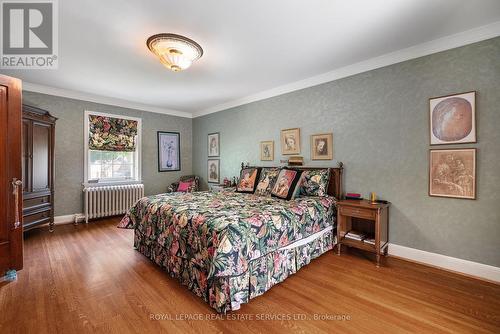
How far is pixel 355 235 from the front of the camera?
281 centimetres

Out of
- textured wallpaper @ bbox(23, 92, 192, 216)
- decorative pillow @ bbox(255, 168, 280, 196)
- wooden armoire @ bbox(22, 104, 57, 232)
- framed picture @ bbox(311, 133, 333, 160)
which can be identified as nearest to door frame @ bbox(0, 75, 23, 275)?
wooden armoire @ bbox(22, 104, 57, 232)

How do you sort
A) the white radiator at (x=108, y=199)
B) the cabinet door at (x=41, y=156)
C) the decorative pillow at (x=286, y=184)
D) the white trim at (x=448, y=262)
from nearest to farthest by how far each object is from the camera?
the white trim at (x=448, y=262) < the decorative pillow at (x=286, y=184) < the cabinet door at (x=41, y=156) < the white radiator at (x=108, y=199)

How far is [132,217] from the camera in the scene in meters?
2.92

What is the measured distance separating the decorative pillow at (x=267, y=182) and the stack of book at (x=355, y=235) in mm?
1199

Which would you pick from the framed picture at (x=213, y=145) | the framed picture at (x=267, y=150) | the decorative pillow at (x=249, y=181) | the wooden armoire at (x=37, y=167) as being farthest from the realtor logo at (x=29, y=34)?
the framed picture at (x=267, y=150)

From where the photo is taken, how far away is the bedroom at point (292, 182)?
179cm

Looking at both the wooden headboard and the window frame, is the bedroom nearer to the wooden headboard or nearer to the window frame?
the wooden headboard

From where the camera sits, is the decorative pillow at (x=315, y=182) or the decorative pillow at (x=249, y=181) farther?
the decorative pillow at (x=249, y=181)

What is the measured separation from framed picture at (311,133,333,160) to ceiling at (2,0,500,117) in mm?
991

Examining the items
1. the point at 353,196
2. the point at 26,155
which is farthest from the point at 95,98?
the point at 353,196

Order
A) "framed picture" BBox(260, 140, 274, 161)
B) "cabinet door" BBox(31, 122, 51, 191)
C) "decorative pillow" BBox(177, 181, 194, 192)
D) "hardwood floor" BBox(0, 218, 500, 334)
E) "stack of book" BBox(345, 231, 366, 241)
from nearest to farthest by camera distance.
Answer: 1. "hardwood floor" BBox(0, 218, 500, 334)
2. "stack of book" BBox(345, 231, 366, 241)
3. "cabinet door" BBox(31, 122, 51, 191)
4. "framed picture" BBox(260, 140, 274, 161)
5. "decorative pillow" BBox(177, 181, 194, 192)

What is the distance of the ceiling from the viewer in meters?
1.94

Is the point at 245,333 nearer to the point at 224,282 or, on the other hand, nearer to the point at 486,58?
the point at 224,282

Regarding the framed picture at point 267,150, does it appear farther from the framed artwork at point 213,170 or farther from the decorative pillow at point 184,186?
the decorative pillow at point 184,186
